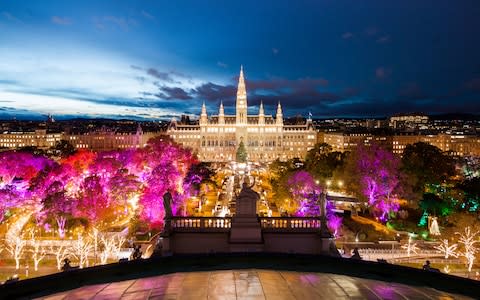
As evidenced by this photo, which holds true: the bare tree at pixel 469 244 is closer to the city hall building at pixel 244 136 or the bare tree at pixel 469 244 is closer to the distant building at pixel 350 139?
the distant building at pixel 350 139

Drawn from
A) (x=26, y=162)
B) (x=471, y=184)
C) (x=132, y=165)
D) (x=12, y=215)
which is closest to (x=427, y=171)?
(x=471, y=184)

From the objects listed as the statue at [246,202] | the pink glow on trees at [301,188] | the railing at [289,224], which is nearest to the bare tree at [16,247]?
the statue at [246,202]

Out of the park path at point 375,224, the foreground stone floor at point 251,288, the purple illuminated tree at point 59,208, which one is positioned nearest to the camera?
the foreground stone floor at point 251,288

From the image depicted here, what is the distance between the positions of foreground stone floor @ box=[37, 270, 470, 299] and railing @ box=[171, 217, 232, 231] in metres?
6.86

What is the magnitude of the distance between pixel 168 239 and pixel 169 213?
1326 mm

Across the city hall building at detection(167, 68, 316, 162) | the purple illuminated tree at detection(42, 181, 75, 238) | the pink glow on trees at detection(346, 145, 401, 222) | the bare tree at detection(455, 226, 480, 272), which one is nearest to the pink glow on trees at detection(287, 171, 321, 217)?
the pink glow on trees at detection(346, 145, 401, 222)

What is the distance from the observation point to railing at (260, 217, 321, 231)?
22656 millimetres

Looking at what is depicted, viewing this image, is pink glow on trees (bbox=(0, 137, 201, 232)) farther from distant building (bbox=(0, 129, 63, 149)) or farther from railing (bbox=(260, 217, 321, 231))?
distant building (bbox=(0, 129, 63, 149))

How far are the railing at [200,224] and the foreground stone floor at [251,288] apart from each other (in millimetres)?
6856

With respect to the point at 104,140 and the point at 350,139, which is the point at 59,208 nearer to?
the point at 350,139

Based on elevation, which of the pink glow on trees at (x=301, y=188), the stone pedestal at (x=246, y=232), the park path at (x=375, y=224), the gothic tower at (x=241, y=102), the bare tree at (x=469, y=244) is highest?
the gothic tower at (x=241, y=102)

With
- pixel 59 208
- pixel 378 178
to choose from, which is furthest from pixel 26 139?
pixel 378 178

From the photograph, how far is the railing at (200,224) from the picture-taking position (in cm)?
2259

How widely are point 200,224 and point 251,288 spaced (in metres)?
9.61
